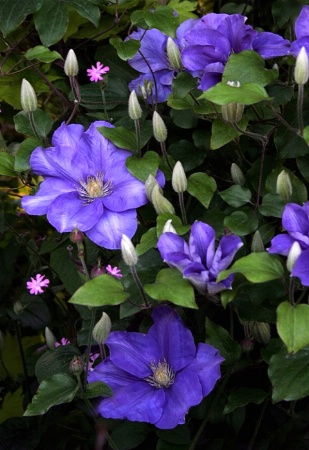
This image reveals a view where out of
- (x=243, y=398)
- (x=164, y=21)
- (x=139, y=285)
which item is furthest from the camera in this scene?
(x=164, y=21)

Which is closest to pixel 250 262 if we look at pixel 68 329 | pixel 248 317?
pixel 248 317

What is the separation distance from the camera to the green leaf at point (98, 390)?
0.83m

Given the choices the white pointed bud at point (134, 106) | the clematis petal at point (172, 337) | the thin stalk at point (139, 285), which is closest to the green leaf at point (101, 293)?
the thin stalk at point (139, 285)

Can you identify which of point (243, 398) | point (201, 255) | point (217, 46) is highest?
point (217, 46)

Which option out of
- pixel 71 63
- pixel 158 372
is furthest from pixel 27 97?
pixel 158 372

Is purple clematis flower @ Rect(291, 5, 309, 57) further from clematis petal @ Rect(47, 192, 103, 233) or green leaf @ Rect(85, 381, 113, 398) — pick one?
green leaf @ Rect(85, 381, 113, 398)

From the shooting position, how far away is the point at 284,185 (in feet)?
2.70

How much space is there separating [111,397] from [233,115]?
36 centimetres

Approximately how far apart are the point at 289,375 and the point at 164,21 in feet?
1.68

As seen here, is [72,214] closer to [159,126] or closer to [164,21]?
[159,126]

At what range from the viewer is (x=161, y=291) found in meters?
0.73

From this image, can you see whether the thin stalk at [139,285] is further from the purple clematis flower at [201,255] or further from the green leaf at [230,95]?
the green leaf at [230,95]

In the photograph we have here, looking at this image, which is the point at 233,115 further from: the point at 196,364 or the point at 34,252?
the point at 34,252

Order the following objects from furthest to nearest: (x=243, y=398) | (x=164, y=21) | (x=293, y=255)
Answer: (x=164, y=21) < (x=243, y=398) < (x=293, y=255)
